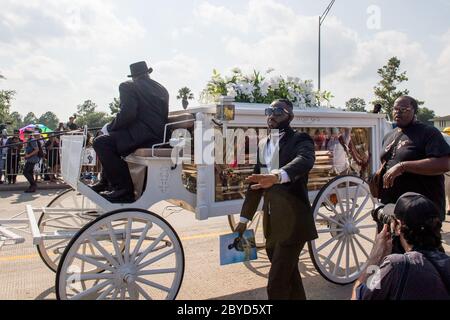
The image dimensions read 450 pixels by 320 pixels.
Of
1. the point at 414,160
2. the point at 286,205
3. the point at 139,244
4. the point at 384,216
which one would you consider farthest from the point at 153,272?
the point at 414,160

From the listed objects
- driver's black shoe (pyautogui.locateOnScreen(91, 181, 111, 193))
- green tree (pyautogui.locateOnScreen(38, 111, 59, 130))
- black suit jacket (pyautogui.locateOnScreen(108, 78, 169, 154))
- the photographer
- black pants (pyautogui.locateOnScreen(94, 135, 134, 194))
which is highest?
green tree (pyautogui.locateOnScreen(38, 111, 59, 130))

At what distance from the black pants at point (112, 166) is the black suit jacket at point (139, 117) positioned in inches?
3.5

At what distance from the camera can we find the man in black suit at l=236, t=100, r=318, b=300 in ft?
9.62

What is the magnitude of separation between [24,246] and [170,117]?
3.02 metres

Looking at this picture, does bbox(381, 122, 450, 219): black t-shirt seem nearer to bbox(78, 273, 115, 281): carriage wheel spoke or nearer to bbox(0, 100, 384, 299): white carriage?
bbox(0, 100, 384, 299): white carriage

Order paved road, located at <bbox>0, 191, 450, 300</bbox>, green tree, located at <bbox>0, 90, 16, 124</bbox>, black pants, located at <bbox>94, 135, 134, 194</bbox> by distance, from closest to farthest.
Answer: black pants, located at <bbox>94, 135, 134, 194</bbox> → paved road, located at <bbox>0, 191, 450, 300</bbox> → green tree, located at <bbox>0, 90, 16, 124</bbox>

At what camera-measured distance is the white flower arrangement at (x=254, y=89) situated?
4465mm

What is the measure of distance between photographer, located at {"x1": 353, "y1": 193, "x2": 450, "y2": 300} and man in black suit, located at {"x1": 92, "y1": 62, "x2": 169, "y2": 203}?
2.40 m

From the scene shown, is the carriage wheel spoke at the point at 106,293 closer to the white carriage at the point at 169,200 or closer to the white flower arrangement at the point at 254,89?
the white carriage at the point at 169,200

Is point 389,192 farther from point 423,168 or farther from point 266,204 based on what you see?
point 266,204

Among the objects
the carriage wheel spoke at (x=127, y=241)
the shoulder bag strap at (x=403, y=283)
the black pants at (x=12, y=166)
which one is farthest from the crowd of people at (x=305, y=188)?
the black pants at (x=12, y=166)

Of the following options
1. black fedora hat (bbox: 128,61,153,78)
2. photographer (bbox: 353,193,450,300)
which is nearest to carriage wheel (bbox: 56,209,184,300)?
black fedora hat (bbox: 128,61,153,78)

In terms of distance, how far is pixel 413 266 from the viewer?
172cm

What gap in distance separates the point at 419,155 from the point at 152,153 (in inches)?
91.1
